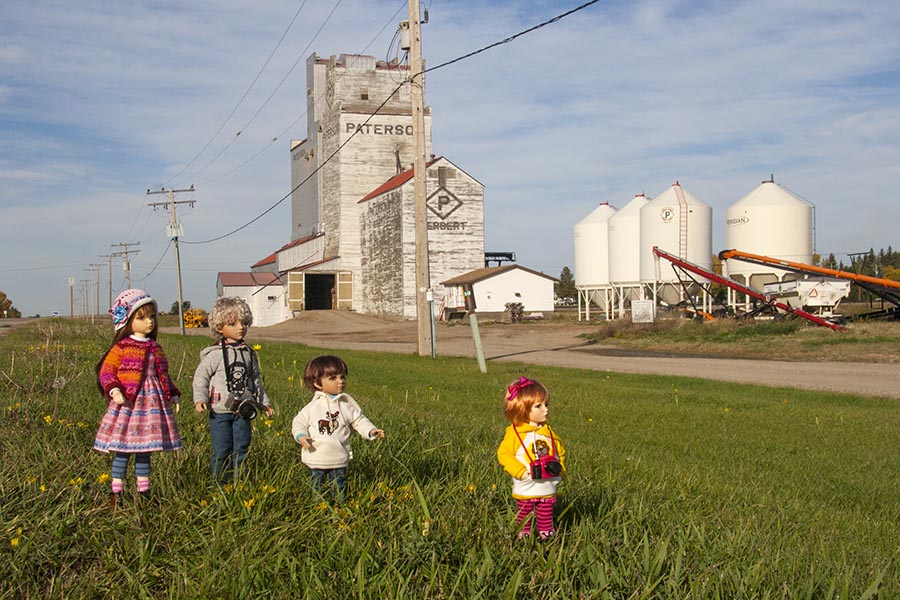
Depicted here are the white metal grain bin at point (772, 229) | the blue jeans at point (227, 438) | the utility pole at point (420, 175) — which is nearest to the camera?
the blue jeans at point (227, 438)

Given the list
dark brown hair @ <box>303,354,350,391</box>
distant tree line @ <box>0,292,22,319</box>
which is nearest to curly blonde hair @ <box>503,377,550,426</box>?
dark brown hair @ <box>303,354,350,391</box>

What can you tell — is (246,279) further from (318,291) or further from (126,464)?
(126,464)

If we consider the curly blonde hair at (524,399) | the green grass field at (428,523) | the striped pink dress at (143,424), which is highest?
the curly blonde hair at (524,399)

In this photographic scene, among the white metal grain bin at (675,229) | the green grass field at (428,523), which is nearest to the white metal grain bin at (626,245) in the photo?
the white metal grain bin at (675,229)

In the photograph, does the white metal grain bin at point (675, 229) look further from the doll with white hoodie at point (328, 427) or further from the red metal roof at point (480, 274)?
the doll with white hoodie at point (328, 427)

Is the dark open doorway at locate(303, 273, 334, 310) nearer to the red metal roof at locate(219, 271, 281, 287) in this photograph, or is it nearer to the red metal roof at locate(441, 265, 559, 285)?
the red metal roof at locate(219, 271, 281, 287)

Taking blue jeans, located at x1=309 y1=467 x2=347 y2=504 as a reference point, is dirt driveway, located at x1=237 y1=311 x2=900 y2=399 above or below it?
below

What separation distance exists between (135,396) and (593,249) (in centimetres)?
4736

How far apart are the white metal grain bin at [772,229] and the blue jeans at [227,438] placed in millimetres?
38811

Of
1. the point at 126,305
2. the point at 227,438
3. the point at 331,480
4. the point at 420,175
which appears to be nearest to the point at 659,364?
the point at 420,175

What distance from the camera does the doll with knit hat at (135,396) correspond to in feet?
16.6

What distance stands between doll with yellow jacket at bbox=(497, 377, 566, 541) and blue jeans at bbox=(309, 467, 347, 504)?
1.00 m

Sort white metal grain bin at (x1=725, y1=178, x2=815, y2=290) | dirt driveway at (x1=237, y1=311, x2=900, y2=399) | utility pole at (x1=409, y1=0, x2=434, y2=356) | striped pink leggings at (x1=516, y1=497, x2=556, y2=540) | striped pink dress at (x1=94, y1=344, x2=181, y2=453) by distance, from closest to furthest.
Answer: striped pink leggings at (x1=516, y1=497, x2=556, y2=540)
striped pink dress at (x1=94, y1=344, x2=181, y2=453)
dirt driveway at (x1=237, y1=311, x2=900, y2=399)
utility pole at (x1=409, y1=0, x2=434, y2=356)
white metal grain bin at (x1=725, y1=178, x2=815, y2=290)

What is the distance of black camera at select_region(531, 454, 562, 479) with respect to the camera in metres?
4.30
